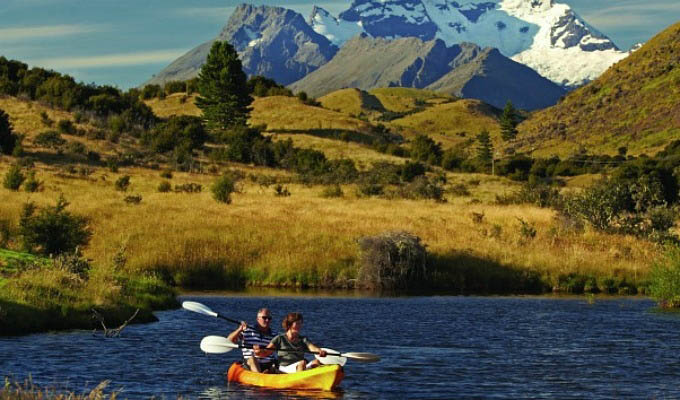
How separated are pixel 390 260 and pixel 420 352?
58.8 ft

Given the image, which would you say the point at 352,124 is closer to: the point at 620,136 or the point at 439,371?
the point at 620,136

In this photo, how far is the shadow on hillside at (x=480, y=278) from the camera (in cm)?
4903

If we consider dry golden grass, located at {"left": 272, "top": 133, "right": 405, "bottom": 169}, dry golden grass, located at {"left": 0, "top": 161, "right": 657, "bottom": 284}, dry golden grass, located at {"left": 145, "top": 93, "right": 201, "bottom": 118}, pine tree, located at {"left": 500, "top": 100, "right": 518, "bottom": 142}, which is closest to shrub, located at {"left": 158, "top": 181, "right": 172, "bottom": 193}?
dry golden grass, located at {"left": 0, "top": 161, "right": 657, "bottom": 284}

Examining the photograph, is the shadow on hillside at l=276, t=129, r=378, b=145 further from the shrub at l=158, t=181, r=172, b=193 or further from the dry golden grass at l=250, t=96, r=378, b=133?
the shrub at l=158, t=181, r=172, b=193

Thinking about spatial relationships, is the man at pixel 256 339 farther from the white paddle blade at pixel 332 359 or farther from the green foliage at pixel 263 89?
the green foliage at pixel 263 89

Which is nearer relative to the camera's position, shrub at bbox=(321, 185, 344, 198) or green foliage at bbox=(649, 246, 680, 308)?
green foliage at bbox=(649, 246, 680, 308)

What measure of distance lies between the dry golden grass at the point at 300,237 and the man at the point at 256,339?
1868 cm

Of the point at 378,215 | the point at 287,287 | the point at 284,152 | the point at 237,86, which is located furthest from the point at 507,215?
the point at 237,86

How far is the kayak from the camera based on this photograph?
24.0 metres

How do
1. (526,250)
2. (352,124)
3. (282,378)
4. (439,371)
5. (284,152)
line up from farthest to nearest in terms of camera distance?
(352,124), (284,152), (526,250), (439,371), (282,378)

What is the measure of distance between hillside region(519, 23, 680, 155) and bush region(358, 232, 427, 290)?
89954 millimetres

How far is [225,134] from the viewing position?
357 ft

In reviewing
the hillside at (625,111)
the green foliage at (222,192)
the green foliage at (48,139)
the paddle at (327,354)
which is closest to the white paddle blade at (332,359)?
the paddle at (327,354)

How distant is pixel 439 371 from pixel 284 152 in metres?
77.9
